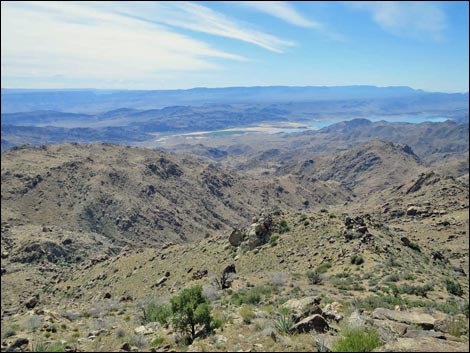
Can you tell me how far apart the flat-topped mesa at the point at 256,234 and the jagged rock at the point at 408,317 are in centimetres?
1986

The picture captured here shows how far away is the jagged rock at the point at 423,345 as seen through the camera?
1067 cm

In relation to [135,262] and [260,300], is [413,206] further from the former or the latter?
[260,300]

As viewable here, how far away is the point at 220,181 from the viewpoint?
11838 cm

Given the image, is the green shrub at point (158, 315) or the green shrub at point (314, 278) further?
the green shrub at point (314, 278)

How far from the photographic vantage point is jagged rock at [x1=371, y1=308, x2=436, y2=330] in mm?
14297

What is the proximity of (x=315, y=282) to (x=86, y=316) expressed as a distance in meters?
13.1

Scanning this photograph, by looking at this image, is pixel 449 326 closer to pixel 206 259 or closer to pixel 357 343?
pixel 357 343

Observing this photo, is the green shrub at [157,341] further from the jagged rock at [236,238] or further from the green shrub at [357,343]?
the jagged rock at [236,238]

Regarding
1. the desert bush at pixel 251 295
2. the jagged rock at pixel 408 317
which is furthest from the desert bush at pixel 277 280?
the jagged rock at pixel 408 317

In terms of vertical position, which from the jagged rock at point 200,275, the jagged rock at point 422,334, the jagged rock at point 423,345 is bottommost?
the jagged rock at point 200,275

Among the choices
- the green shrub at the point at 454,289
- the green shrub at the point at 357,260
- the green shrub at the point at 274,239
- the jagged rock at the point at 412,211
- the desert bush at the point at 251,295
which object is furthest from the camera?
the jagged rock at the point at 412,211

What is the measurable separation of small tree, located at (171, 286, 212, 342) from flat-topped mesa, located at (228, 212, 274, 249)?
20.4 metres

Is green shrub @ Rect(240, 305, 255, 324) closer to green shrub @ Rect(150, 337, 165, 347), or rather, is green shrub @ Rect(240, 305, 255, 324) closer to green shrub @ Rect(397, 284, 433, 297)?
green shrub @ Rect(150, 337, 165, 347)

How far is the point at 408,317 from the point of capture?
48.8 feet
